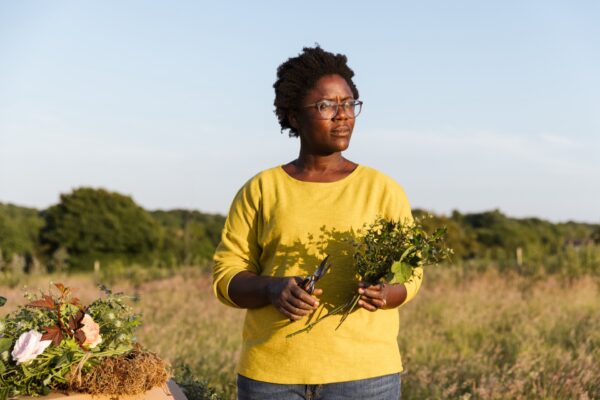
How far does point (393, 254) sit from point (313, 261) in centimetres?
32

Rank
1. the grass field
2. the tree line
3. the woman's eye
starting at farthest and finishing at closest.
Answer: the tree line, the grass field, the woman's eye

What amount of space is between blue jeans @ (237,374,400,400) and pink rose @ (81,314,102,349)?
64 centimetres

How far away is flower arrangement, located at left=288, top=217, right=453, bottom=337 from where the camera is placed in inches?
102

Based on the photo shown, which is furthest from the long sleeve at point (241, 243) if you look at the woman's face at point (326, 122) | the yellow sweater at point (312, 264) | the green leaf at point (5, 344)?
the green leaf at point (5, 344)

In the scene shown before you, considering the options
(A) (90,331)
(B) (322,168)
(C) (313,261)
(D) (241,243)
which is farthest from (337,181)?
(A) (90,331)

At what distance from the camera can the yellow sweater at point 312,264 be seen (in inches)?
107

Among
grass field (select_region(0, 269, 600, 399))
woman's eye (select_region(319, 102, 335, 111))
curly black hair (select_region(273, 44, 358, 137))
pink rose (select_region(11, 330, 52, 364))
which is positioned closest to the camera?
pink rose (select_region(11, 330, 52, 364))

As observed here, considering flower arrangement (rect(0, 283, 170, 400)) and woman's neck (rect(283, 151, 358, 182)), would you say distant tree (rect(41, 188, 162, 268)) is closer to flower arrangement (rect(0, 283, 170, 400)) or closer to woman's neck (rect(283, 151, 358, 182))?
flower arrangement (rect(0, 283, 170, 400))

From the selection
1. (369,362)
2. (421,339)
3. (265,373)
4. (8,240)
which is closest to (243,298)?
(265,373)

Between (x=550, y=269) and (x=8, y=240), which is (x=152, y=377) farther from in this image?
(x=8, y=240)

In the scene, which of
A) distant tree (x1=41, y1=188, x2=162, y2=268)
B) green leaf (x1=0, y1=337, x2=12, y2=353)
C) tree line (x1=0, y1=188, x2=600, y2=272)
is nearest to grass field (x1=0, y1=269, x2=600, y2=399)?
green leaf (x1=0, y1=337, x2=12, y2=353)

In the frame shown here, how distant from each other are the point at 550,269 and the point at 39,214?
116 ft

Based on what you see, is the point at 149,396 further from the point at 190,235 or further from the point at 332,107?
the point at 190,235

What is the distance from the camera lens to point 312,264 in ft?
9.09
